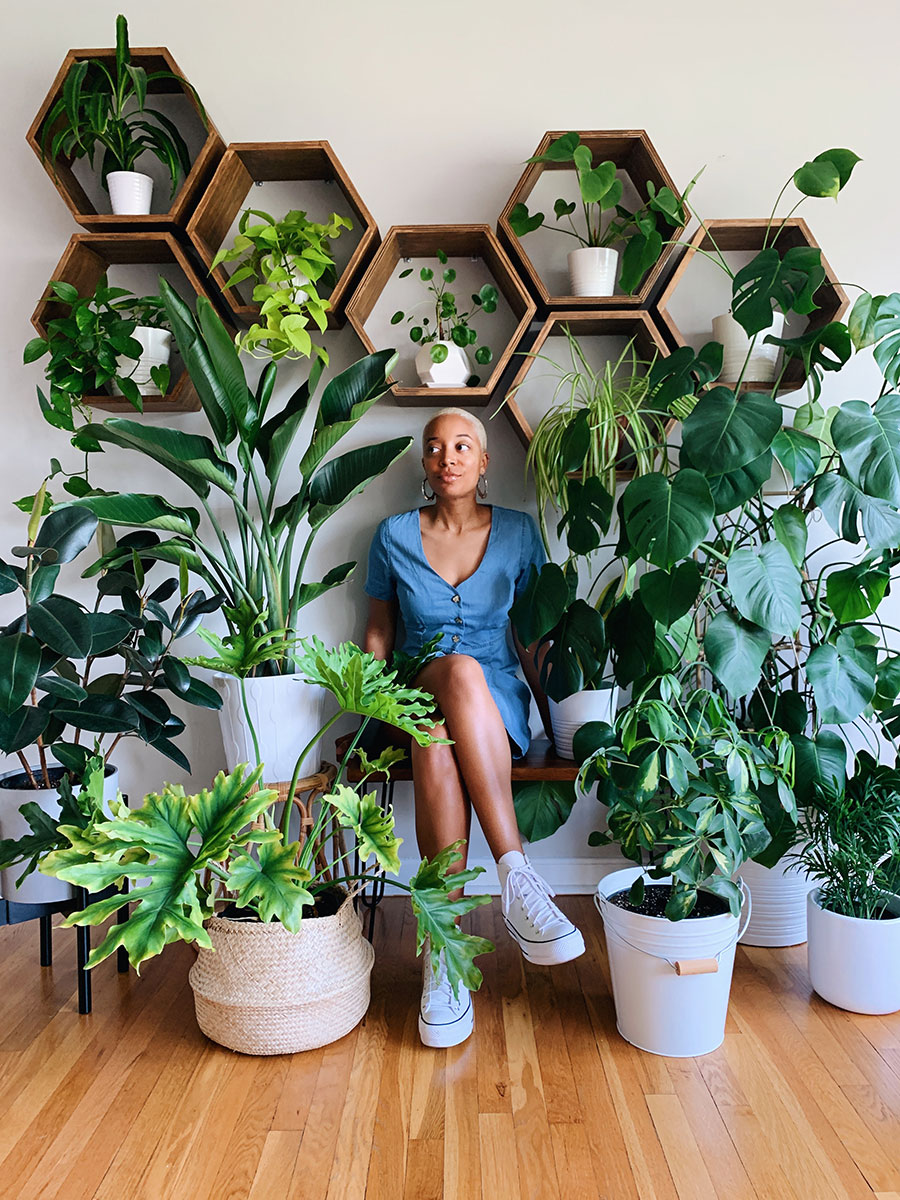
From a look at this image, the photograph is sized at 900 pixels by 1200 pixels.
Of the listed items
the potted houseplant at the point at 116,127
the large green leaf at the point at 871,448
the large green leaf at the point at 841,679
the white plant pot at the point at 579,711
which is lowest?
the white plant pot at the point at 579,711

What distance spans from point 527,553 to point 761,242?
108 cm

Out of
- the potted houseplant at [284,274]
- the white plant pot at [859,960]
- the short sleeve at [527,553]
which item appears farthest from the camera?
the short sleeve at [527,553]

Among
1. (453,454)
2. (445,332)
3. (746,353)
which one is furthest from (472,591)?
(746,353)

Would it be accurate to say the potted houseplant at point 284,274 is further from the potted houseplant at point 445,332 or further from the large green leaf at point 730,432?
the large green leaf at point 730,432

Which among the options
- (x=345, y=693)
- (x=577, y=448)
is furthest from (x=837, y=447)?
(x=345, y=693)

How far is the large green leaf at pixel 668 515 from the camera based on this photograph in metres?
1.58

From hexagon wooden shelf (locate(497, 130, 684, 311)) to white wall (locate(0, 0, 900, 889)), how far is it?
11 cm

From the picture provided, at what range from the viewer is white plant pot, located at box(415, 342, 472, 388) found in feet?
7.49

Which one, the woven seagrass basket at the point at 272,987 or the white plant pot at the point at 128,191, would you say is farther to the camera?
the white plant pot at the point at 128,191

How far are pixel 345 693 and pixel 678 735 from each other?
651mm

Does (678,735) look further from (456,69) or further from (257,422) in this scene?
(456,69)

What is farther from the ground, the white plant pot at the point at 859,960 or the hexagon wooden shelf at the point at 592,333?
the hexagon wooden shelf at the point at 592,333

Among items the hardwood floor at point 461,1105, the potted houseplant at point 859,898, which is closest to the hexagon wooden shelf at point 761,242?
the potted houseplant at point 859,898

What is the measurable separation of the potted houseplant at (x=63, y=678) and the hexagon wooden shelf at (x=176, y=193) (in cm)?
83
